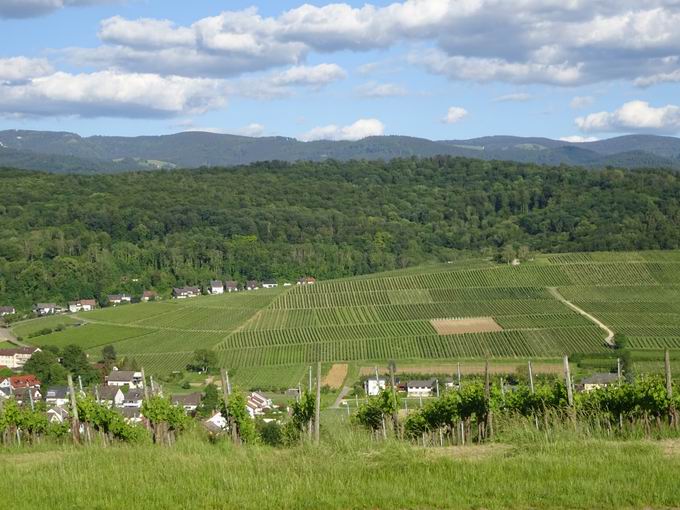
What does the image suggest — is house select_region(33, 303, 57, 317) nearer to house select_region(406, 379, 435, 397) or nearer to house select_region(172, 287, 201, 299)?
house select_region(172, 287, 201, 299)

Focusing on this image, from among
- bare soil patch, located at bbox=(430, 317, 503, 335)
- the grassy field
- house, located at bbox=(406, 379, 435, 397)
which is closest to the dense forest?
bare soil patch, located at bbox=(430, 317, 503, 335)

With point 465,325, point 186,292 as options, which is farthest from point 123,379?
point 186,292

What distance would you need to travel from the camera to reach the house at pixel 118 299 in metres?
95.1

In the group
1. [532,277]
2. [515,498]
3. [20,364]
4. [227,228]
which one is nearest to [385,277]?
[532,277]

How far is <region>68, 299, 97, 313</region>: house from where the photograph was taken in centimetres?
9058

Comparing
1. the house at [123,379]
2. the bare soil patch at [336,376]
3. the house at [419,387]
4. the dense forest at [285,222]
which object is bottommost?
the bare soil patch at [336,376]

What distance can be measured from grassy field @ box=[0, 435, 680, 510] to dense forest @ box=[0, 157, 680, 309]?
248 ft

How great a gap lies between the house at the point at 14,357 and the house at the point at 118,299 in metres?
33.2

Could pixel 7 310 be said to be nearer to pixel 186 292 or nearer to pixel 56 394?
pixel 186 292

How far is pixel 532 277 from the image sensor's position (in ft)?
253

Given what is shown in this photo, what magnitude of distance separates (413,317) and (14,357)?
29.1 meters

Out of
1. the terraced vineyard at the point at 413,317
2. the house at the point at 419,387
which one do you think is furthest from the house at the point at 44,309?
the house at the point at 419,387

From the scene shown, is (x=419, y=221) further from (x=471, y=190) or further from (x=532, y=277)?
(x=532, y=277)

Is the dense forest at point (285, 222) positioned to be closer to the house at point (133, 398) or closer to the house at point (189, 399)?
the house at point (133, 398)
